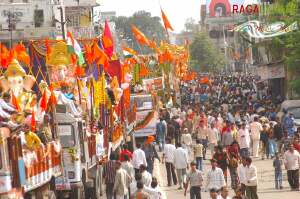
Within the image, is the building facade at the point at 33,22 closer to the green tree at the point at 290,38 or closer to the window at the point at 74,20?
the window at the point at 74,20

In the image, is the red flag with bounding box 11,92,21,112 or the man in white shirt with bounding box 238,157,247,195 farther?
the man in white shirt with bounding box 238,157,247,195

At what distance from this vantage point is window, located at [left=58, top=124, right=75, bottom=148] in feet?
70.8

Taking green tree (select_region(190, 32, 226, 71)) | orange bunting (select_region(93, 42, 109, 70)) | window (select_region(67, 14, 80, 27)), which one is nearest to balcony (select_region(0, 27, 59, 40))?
window (select_region(67, 14, 80, 27))

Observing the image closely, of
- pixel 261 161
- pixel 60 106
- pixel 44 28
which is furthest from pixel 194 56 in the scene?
pixel 60 106

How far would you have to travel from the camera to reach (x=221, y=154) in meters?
24.5

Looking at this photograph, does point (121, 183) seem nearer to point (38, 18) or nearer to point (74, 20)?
point (38, 18)

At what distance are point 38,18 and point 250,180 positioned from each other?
68680 millimetres

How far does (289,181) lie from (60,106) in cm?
658

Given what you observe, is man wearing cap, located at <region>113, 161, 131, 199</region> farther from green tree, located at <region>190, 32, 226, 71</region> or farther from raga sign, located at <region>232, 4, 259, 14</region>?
green tree, located at <region>190, 32, 226, 71</region>

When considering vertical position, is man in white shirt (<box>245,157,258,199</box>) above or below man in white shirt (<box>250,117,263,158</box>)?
above

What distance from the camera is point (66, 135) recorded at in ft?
71.2

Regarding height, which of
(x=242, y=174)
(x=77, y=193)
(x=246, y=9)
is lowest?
(x=77, y=193)

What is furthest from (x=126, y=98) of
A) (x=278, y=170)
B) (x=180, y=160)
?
(x=278, y=170)

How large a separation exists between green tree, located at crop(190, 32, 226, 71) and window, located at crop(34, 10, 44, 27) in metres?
54.8
